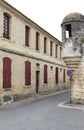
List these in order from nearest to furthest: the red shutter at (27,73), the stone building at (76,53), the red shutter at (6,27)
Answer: the stone building at (76,53), the red shutter at (6,27), the red shutter at (27,73)

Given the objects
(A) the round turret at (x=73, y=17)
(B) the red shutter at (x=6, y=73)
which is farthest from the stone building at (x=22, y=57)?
(A) the round turret at (x=73, y=17)

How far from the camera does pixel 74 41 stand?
49.9ft

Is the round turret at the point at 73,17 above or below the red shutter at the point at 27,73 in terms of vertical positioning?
above

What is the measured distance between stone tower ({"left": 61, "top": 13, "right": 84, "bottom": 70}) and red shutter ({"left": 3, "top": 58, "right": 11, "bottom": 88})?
3.80 m

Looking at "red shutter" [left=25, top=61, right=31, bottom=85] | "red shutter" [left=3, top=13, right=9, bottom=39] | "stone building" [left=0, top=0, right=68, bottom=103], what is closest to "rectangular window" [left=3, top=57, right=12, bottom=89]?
"stone building" [left=0, top=0, right=68, bottom=103]

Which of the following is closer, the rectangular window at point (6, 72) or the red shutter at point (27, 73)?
the rectangular window at point (6, 72)

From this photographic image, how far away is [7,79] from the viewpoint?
1545cm

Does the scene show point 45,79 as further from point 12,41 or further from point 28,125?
point 28,125

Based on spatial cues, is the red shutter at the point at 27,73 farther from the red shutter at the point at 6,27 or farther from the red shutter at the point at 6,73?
the red shutter at the point at 6,27

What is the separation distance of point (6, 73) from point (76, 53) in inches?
189

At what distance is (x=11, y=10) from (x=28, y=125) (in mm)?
9533

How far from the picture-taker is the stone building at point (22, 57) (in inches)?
601

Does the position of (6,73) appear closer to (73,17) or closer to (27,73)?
(27,73)

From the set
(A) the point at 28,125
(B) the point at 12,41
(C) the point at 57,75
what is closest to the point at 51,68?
(C) the point at 57,75
